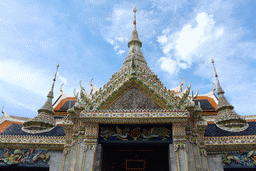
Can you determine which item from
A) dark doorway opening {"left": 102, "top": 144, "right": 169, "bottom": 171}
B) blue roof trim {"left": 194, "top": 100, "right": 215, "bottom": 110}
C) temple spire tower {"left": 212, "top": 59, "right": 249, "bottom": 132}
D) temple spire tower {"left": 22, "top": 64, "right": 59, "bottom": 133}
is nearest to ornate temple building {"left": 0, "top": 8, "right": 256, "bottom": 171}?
dark doorway opening {"left": 102, "top": 144, "right": 169, "bottom": 171}

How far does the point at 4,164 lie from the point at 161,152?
7.77 metres

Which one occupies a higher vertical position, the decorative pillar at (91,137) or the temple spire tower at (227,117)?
the temple spire tower at (227,117)

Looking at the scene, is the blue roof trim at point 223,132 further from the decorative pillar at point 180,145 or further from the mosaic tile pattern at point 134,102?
the mosaic tile pattern at point 134,102

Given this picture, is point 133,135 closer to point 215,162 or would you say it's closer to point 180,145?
point 180,145

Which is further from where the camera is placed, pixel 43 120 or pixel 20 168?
pixel 43 120

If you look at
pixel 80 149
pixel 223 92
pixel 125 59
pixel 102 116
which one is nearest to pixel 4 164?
pixel 80 149

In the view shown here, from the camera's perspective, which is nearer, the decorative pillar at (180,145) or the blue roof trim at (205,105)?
the decorative pillar at (180,145)

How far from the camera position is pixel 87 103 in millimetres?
7766

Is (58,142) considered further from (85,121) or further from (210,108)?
(210,108)

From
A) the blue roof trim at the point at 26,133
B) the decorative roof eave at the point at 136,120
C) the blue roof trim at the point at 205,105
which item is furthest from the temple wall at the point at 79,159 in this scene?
the blue roof trim at the point at 205,105

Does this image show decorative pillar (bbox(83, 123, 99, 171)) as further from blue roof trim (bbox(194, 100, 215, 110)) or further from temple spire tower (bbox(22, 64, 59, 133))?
blue roof trim (bbox(194, 100, 215, 110))

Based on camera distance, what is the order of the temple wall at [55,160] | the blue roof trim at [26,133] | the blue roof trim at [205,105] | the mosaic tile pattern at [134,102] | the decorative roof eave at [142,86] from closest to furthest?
the decorative roof eave at [142,86], the mosaic tile pattern at [134,102], the temple wall at [55,160], the blue roof trim at [26,133], the blue roof trim at [205,105]

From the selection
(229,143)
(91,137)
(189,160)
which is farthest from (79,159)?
(229,143)

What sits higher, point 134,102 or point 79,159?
point 134,102
